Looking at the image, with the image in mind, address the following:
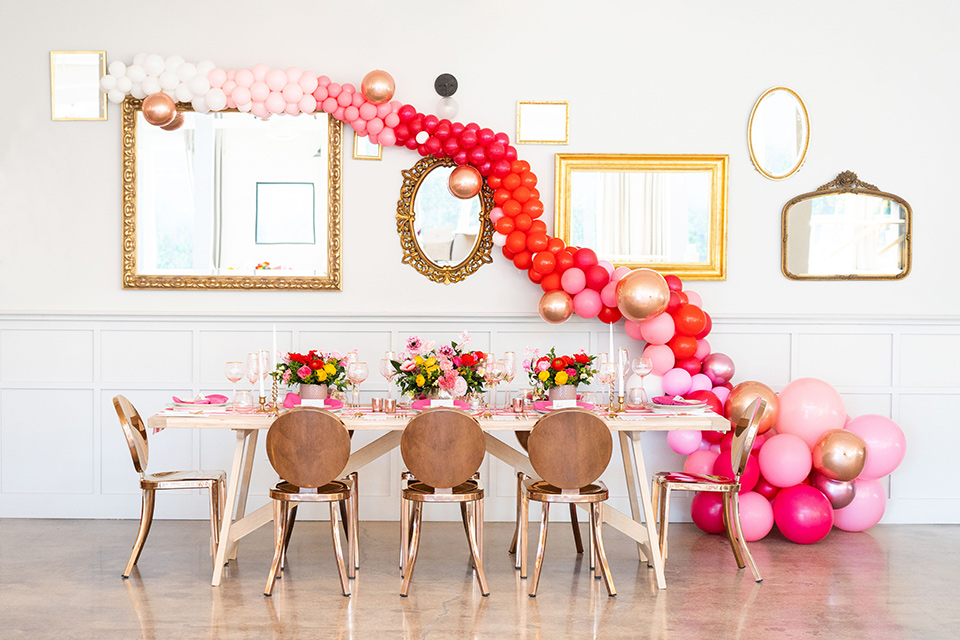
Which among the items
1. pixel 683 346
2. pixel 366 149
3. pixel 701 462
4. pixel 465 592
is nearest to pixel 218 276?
pixel 366 149

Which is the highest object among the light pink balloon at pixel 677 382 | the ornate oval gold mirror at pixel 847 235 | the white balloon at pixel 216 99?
the white balloon at pixel 216 99

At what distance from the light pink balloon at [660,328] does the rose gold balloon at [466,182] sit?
1.29 metres

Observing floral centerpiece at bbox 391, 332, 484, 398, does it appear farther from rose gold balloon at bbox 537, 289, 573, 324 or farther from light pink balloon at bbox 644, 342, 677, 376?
light pink balloon at bbox 644, 342, 677, 376

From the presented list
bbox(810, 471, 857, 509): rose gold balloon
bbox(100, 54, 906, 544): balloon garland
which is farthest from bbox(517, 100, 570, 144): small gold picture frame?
bbox(810, 471, 857, 509): rose gold balloon

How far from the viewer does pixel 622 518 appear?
427cm

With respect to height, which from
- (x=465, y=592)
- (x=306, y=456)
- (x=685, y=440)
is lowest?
(x=465, y=592)

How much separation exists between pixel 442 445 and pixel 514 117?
7.80 feet

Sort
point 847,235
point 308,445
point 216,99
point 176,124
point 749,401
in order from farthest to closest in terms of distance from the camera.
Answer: point 847,235 → point 176,124 → point 216,99 → point 749,401 → point 308,445

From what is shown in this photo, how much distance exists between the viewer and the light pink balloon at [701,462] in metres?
4.83

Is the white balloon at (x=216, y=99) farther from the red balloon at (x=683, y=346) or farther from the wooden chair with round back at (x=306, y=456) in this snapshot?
the red balloon at (x=683, y=346)

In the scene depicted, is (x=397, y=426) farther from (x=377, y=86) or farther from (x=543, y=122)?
(x=543, y=122)

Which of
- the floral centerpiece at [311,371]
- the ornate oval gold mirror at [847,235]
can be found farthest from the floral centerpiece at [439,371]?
the ornate oval gold mirror at [847,235]

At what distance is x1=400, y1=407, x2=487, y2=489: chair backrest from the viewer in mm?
3832

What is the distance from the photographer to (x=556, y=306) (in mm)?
4957
